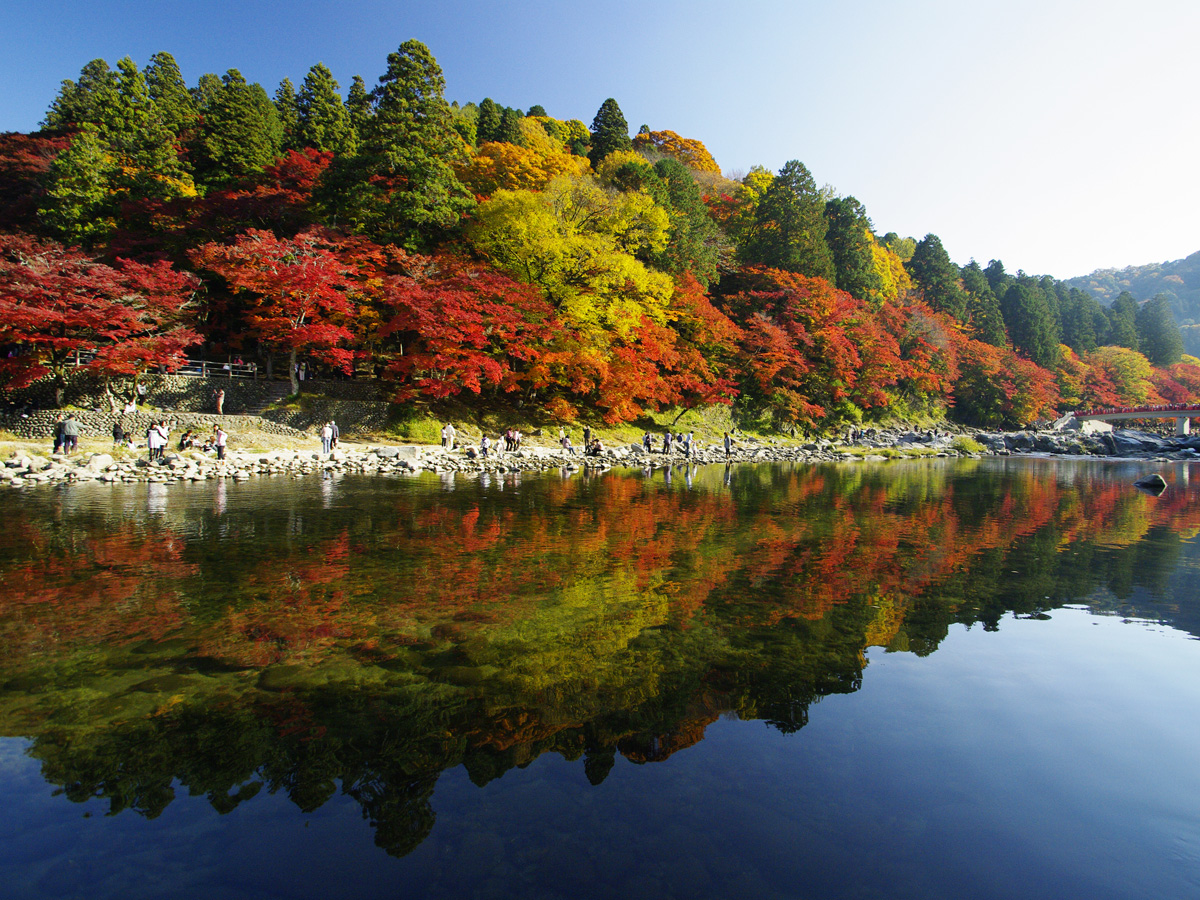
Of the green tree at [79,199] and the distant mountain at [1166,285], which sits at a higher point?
the distant mountain at [1166,285]

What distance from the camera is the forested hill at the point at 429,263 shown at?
22.6 meters

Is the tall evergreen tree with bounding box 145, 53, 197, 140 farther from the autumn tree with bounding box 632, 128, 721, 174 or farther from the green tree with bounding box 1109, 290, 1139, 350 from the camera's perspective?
the green tree with bounding box 1109, 290, 1139, 350

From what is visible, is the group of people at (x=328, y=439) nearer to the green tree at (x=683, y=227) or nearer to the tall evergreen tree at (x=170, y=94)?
the green tree at (x=683, y=227)

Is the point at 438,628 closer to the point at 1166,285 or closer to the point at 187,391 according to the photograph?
the point at 187,391

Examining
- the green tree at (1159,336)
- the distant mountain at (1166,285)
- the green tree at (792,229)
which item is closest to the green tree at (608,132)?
the green tree at (792,229)

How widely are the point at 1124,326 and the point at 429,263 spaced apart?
80082 millimetres

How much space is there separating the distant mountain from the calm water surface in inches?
5524

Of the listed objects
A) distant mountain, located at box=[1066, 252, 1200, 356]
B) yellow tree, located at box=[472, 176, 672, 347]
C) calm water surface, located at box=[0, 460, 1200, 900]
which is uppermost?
distant mountain, located at box=[1066, 252, 1200, 356]

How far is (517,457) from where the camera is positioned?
23.7m

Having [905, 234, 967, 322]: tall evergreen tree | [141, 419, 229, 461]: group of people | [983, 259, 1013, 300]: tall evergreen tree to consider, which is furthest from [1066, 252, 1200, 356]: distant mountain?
[141, 419, 229, 461]: group of people

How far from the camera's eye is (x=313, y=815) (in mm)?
3154

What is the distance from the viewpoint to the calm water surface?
2881 mm

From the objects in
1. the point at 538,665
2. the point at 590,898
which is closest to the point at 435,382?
the point at 538,665

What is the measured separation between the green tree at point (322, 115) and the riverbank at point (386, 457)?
2529cm
